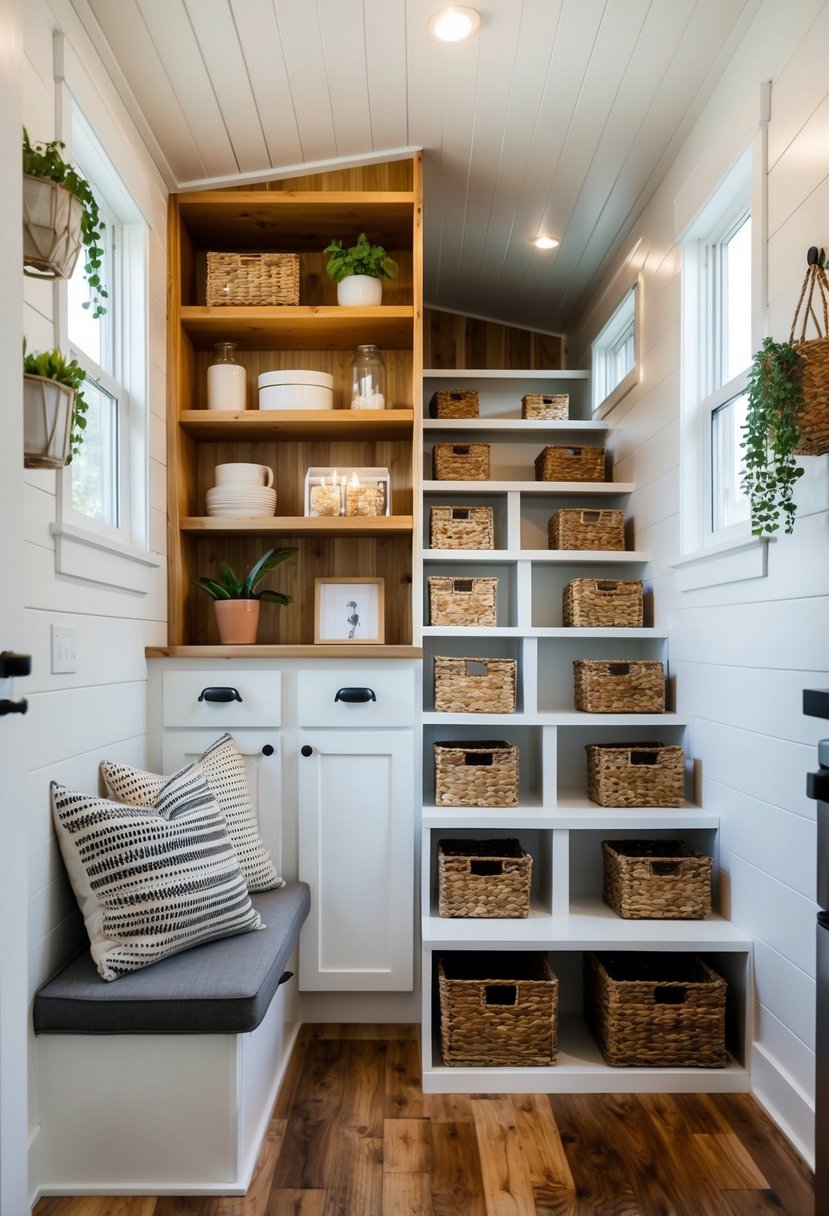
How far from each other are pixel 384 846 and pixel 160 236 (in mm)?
2031

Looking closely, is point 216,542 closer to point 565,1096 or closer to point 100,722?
point 100,722

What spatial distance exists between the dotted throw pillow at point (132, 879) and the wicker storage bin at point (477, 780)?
0.85 meters

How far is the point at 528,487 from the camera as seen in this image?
3184 millimetres

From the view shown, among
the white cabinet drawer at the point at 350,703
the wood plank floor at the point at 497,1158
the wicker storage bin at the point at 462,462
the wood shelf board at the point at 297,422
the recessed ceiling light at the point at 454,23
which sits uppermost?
the recessed ceiling light at the point at 454,23

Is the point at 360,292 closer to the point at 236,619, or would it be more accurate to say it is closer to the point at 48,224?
the point at 236,619

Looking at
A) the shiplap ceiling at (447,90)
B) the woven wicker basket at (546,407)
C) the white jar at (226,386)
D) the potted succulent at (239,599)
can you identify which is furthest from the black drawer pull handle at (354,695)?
the shiplap ceiling at (447,90)

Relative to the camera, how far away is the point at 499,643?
10.9 ft

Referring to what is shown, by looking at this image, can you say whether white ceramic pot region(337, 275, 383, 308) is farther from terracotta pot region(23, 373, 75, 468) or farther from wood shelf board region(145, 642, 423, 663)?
terracotta pot region(23, 373, 75, 468)

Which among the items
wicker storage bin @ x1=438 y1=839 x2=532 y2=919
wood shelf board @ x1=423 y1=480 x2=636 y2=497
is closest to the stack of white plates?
wood shelf board @ x1=423 y1=480 x2=636 y2=497

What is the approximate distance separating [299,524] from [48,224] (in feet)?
4.74

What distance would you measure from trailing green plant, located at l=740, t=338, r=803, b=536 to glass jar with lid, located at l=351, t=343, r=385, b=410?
56.0 inches

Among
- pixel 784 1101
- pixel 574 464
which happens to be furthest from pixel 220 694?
pixel 784 1101

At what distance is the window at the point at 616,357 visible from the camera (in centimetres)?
336

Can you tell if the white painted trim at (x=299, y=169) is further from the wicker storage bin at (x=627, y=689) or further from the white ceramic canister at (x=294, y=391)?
the wicker storage bin at (x=627, y=689)
